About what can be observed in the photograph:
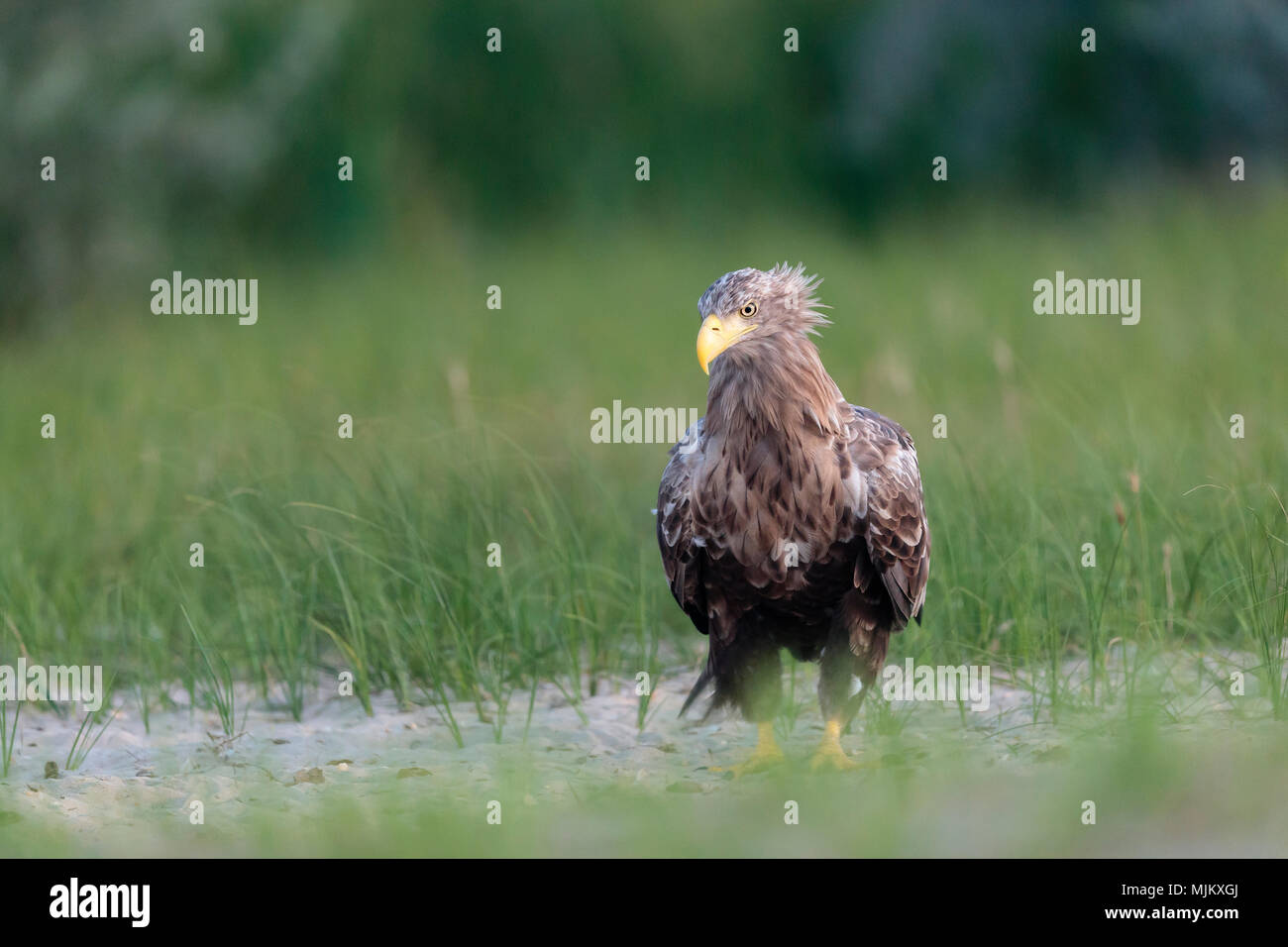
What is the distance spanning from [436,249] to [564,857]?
13901 millimetres

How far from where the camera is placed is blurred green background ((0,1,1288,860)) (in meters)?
6.32

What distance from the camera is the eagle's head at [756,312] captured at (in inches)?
193

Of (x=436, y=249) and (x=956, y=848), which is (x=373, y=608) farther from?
(x=436, y=249)

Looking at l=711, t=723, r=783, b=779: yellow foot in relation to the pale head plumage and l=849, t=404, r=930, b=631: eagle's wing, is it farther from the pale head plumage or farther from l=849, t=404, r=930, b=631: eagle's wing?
the pale head plumage

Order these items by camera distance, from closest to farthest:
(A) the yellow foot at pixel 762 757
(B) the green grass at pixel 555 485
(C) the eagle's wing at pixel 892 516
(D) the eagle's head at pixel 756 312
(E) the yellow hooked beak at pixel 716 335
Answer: (E) the yellow hooked beak at pixel 716 335 → (D) the eagle's head at pixel 756 312 → (C) the eagle's wing at pixel 892 516 → (A) the yellow foot at pixel 762 757 → (B) the green grass at pixel 555 485

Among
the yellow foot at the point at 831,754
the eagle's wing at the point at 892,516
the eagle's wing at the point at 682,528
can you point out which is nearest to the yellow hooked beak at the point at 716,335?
the eagle's wing at the point at 682,528

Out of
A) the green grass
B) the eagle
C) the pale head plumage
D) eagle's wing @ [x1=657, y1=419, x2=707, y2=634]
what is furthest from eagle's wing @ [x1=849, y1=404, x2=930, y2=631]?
the green grass

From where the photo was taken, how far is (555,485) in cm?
798

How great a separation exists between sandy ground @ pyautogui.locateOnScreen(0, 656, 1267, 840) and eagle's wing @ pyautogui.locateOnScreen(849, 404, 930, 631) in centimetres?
54

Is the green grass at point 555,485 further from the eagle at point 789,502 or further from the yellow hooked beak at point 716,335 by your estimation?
the yellow hooked beak at point 716,335

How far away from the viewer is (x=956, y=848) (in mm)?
3809

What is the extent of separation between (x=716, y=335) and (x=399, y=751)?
192 cm

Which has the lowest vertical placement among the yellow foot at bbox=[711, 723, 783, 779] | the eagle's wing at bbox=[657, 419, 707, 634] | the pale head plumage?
the yellow foot at bbox=[711, 723, 783, 779]

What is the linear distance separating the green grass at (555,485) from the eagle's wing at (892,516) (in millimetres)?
735
